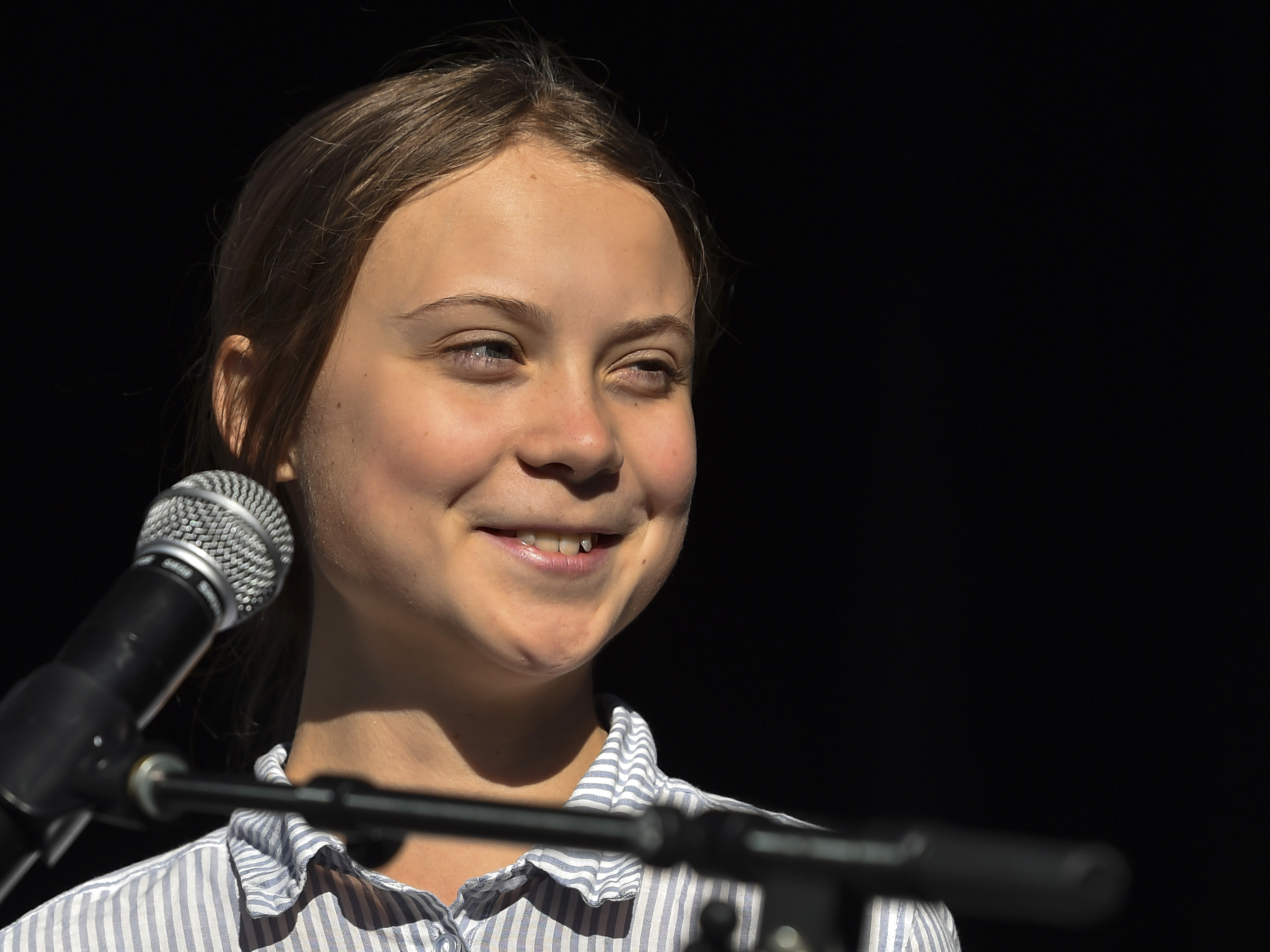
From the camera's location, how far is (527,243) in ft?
4.05

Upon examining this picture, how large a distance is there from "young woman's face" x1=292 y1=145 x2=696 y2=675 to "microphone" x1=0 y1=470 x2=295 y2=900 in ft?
0.90

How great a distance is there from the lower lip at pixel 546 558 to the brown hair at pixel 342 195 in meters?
0.27

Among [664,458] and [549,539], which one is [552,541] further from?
[664,458]

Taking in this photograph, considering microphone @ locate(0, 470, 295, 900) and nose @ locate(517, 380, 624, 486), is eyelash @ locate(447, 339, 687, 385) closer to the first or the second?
nose @ locate(517, 380, 624, 486)

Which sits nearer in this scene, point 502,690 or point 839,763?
point 502,690

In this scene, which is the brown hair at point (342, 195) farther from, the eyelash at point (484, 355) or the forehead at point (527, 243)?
the eyelash at point (484, 355)

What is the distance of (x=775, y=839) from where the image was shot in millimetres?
593

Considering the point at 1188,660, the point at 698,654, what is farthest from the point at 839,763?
the point at 1188,660

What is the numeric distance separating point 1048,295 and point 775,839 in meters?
2.09

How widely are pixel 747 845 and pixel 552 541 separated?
650 mm

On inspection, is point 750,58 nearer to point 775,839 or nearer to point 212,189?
point 212,189

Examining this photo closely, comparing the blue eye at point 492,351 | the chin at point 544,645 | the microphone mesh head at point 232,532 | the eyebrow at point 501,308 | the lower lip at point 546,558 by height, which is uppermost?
the eyebrow at point 501,308

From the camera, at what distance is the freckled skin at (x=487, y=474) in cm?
119

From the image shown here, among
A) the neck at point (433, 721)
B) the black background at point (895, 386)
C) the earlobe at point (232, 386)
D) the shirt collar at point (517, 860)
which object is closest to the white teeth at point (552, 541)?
the neck at point (433, 721)
